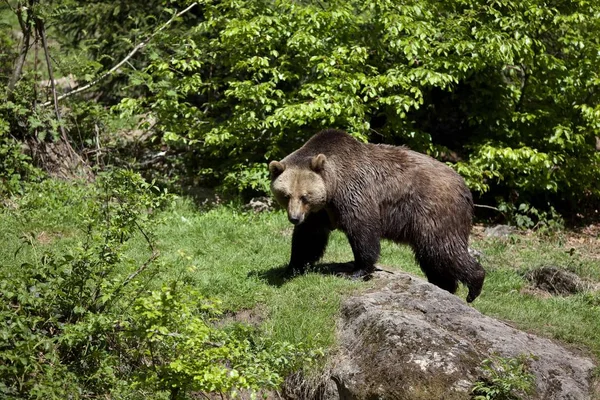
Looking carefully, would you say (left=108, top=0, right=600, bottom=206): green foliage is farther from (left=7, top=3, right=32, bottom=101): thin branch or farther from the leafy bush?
the leafy bush

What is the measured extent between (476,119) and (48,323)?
355 inches

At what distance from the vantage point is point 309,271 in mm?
8969

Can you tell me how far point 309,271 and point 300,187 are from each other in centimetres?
95

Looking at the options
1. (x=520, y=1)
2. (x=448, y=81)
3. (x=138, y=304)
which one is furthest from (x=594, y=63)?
(x=138, y=304)

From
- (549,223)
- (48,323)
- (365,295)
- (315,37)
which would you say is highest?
(315,37)

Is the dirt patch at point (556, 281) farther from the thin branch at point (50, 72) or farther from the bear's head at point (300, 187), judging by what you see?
the thin branch at point (50, 72)

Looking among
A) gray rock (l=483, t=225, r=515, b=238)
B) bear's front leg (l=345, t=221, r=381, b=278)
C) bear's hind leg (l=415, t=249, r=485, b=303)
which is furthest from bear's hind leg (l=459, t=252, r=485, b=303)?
gray rock (l=483, t=225, r=515, b=238)

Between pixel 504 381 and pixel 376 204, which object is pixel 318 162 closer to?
pixel 376 204

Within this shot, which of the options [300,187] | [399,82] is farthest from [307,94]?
[300,187]

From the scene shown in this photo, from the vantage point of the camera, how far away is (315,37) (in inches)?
480

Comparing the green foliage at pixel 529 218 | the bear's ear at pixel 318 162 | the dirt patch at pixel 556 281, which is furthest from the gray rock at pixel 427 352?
the green foliage at pixel 529 218

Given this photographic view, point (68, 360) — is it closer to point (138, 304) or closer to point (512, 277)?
point (138, 304)

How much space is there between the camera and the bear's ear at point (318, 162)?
8.73 metres

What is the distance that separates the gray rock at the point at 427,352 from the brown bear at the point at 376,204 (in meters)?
0.86
